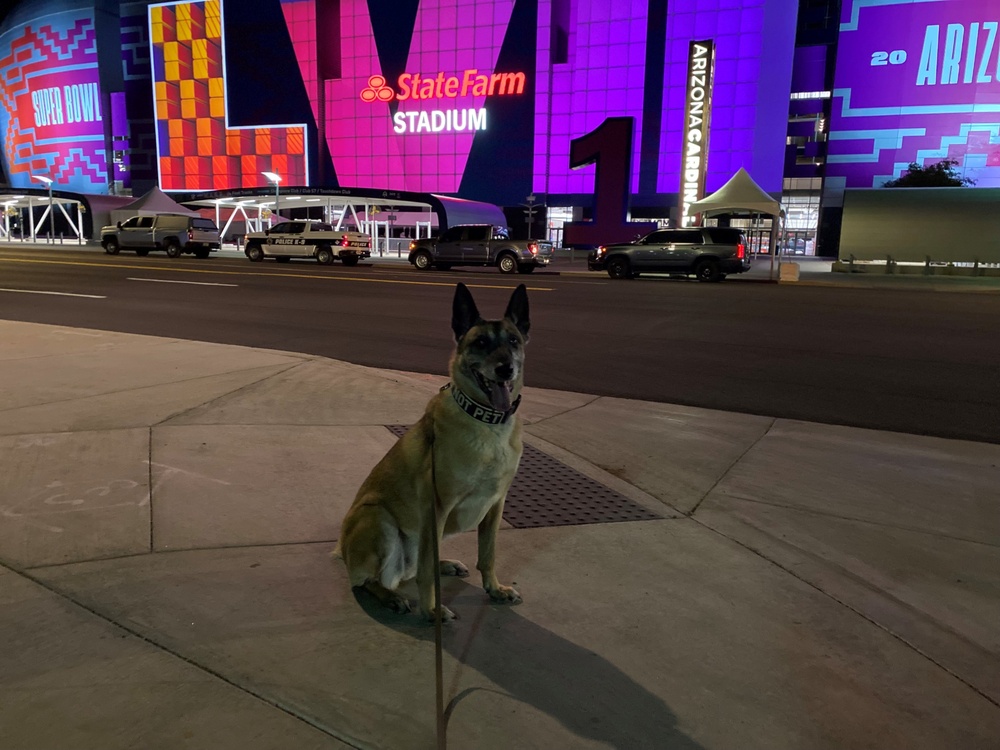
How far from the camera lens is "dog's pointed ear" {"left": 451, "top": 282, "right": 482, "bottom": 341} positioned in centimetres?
285

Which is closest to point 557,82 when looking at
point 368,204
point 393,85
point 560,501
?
point 393,85

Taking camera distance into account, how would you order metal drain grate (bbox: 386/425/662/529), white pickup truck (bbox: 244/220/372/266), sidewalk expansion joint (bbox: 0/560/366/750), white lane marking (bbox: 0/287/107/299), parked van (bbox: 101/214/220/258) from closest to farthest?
sidewalk expansion joint (bbox: 0/560/366/750), metal drain grate (bbox: 386/425/662/529), white lane marking (bbox: 0/287/107/299), white pickup truck (bbox: 244/220/372/266), parked van (bbox: 101/214/220/258)

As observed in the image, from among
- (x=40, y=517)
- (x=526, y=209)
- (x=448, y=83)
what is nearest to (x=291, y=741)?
(x=40, y=517)

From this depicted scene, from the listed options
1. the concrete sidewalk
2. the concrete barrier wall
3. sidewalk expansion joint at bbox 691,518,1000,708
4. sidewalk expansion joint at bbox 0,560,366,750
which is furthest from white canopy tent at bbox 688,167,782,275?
sidewalk expansion joint at bbox 0,560,366,750

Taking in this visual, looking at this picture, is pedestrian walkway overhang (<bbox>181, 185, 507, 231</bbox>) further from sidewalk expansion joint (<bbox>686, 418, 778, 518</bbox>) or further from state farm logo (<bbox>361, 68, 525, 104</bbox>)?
sidewalk expansion joint (<bbox>686, 418, 778, 518</bbox>)

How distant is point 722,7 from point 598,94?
34.2 ft

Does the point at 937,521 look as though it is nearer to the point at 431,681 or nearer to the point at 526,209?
the point at 431,681

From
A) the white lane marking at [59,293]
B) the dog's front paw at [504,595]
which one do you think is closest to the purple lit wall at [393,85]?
the white lane marking at [59,293]

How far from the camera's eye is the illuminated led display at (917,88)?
4816 cm

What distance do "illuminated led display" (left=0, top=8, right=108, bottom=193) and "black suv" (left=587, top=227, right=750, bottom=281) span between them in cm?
7757

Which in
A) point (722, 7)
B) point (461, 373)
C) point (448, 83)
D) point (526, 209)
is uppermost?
point (722, 7)

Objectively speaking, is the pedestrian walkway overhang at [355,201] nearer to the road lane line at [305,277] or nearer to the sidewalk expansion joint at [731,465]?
the road lane line at [305,277]

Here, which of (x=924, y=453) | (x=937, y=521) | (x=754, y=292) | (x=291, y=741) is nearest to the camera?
(x=291, y=741)

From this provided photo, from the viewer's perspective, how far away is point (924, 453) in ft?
18.1
